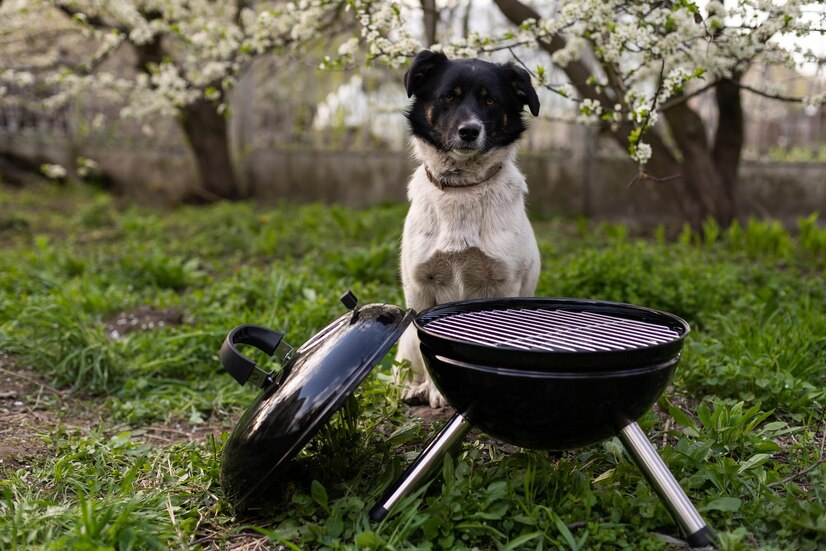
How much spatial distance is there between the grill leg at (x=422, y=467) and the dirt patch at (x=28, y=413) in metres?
1.42

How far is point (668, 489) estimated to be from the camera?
A: 6.59ft

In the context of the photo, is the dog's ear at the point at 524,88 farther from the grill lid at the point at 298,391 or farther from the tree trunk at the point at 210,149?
the tree trunk at the point at 210,149

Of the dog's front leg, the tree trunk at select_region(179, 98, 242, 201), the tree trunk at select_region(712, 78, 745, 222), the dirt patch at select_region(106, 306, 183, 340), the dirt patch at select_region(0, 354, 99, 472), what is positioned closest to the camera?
the dirt patch at select_region(0, 354, 99, 472)

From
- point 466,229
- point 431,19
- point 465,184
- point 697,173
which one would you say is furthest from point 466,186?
point 697,173

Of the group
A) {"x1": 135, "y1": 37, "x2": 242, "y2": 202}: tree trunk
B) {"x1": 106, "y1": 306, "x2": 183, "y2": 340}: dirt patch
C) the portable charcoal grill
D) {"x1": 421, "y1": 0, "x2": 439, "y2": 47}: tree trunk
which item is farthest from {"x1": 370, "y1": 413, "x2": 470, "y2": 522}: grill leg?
{"x1": 135, "y1": 37, "x2": 242, "y2": 202}: tree trunk

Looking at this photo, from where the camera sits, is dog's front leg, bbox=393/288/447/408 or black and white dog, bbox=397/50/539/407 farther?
dog's front leg, bbox=393/288/447/408

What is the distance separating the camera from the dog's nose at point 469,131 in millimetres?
2750

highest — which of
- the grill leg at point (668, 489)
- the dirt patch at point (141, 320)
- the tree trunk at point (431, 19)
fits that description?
the tree trunk at point (431, 19)

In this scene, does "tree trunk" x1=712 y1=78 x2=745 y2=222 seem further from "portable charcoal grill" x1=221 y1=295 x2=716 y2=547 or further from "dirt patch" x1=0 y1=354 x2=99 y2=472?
"dirt patch" x1=0 y1=354 x2=99 y2=472

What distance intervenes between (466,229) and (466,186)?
0.67ft

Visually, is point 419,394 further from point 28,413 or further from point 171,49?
point 171,49

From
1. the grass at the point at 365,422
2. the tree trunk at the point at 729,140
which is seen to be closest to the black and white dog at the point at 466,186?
the grass at the point at 365,422

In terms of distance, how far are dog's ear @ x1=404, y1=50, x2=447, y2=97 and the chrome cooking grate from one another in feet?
3.33

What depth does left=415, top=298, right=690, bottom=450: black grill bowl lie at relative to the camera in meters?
1.87
